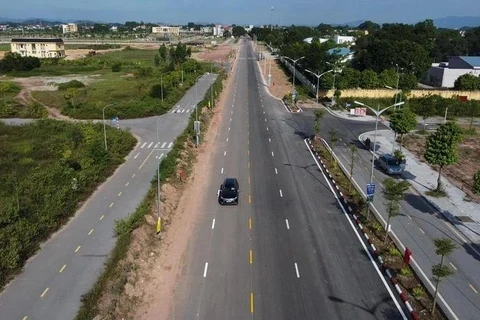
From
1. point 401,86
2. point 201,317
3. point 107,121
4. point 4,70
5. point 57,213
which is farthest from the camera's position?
point 4,70

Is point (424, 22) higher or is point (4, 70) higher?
point (424, 22)

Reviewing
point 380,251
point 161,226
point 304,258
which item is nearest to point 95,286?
point 161,226

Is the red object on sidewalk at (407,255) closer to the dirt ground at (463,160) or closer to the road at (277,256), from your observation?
the road at (277,256)

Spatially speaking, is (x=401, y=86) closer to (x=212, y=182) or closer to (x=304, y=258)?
(x=212, y=182)

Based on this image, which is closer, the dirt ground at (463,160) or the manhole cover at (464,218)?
the manhole cover at (464,218)

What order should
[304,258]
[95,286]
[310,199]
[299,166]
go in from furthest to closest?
[299,166] → [310,199] → [304,258] → [95,286]

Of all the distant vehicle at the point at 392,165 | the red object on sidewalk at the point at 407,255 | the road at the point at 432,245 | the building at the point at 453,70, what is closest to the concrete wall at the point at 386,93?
the building at the point at 453,70

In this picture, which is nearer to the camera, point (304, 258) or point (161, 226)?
point (304, 258)

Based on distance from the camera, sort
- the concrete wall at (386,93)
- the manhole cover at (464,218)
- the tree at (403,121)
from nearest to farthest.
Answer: the manhole cover at (464,218), the tree at (403,121), the concrete wall at (386,93)
